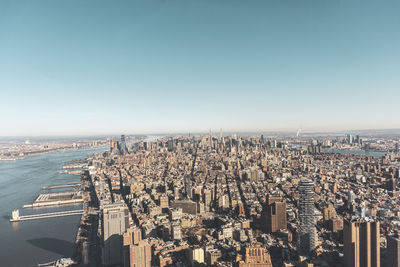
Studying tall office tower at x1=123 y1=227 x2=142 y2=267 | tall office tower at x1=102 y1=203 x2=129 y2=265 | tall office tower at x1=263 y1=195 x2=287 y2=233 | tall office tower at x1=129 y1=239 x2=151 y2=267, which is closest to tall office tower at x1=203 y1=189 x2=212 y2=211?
tall office tower at x1=263 y1=195 x2=287 y2=233

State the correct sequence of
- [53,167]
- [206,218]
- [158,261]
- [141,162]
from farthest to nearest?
[53,167] → [141,162] → [206,218] → [158,261]

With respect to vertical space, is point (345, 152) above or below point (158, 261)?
above

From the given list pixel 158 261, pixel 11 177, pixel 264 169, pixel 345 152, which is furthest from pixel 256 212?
pixel 11 177

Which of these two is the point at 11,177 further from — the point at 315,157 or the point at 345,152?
the point at 345,152

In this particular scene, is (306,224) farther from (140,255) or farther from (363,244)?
(140,255)

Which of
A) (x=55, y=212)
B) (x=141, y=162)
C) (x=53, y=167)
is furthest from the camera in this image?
(x=53, y=167)

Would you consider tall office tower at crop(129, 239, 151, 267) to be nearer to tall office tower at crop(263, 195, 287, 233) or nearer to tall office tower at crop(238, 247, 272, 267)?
tall office tower at crop(238, 247, 272, 267)

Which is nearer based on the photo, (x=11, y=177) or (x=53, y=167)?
(x=11, y=177)
